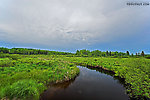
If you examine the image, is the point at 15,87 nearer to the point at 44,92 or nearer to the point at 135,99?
the point at 44,92

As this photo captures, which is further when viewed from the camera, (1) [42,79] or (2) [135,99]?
(1) [42,79]

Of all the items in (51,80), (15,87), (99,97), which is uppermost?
(15,87)

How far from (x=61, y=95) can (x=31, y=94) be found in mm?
3272

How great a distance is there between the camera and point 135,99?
7.71 meters

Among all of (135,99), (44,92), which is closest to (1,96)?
(44,92)

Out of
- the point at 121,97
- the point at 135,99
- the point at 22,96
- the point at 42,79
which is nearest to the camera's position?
the point at 22,96

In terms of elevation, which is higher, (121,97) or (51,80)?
(51,80)

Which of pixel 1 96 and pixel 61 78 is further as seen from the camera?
pixel 61 78

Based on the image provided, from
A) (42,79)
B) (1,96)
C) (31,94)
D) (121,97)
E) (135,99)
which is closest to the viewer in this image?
(1,96)

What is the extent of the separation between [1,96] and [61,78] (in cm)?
733

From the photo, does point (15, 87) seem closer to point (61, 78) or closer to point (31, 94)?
point (31, 94)

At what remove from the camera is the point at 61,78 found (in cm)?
1205

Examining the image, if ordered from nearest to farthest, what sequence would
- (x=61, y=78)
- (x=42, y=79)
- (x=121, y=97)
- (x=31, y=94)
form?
(x=31, y=94), (x=121, y=97), (x=42, y=79), (x=61, y=78)

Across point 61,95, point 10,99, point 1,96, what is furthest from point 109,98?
point 1,96
